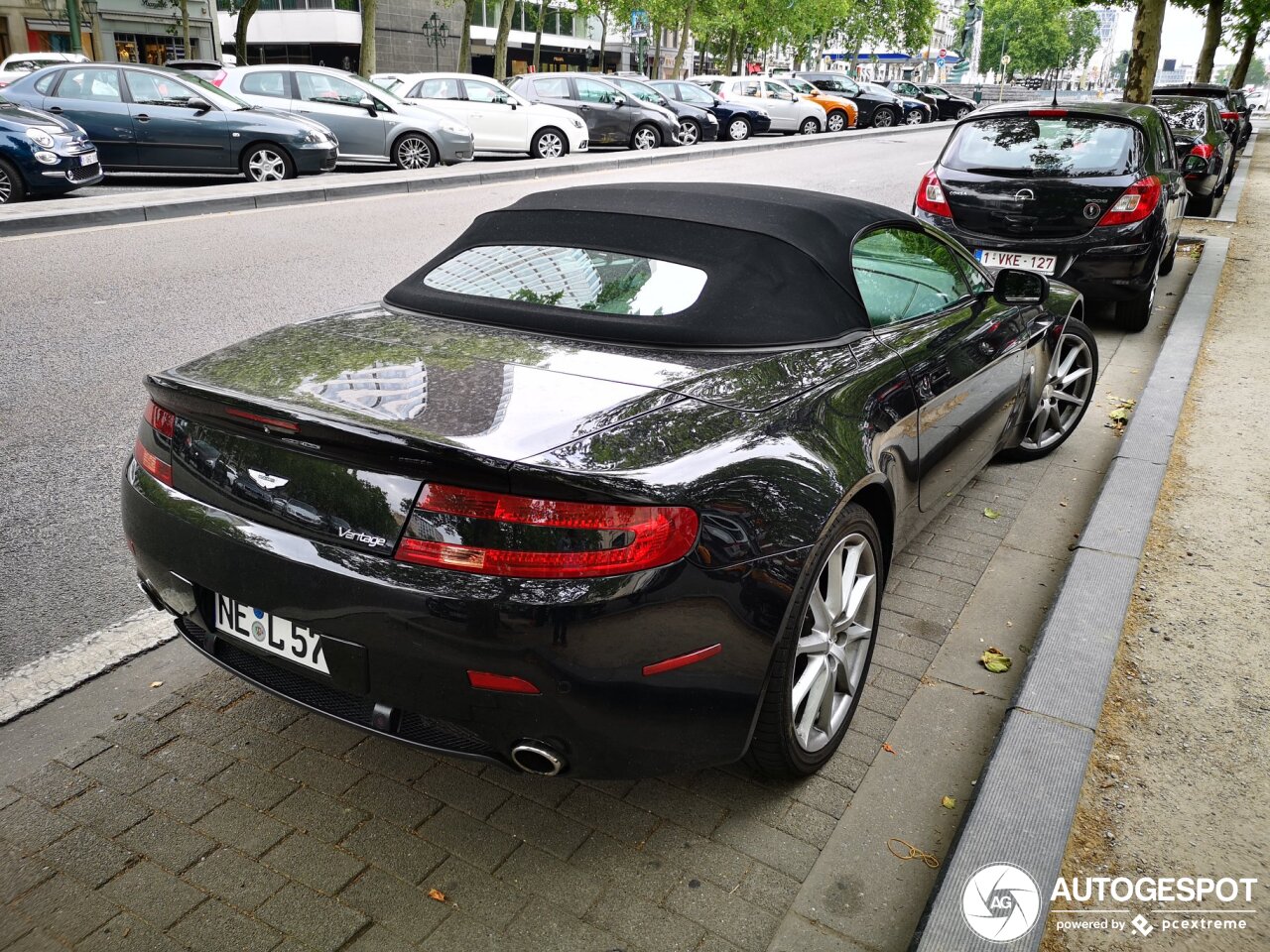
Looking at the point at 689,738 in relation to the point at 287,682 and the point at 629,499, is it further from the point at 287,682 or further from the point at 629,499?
the point at 287,682

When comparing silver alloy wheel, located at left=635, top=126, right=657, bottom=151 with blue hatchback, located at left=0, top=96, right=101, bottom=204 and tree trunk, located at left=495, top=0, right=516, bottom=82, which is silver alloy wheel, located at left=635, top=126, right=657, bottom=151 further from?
blue hatchback, located at left=0, top=96, right=101, bottom=204

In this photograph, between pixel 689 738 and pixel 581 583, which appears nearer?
pixel 581 583

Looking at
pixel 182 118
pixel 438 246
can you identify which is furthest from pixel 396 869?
pixel 182 118

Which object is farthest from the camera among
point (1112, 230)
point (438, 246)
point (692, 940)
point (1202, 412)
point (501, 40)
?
point (501, 40)

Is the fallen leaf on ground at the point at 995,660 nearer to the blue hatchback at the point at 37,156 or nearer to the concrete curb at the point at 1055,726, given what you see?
the concrete curb at the point at 1055,726

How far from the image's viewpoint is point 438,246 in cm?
1034

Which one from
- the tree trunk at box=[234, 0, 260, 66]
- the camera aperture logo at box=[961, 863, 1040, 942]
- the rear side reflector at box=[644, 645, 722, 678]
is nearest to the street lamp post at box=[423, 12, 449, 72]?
the tree trunk at box=[234, 0, 260, 66]

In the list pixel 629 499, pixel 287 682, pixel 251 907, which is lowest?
pixel 251 907

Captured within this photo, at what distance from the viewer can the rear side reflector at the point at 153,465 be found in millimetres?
2633

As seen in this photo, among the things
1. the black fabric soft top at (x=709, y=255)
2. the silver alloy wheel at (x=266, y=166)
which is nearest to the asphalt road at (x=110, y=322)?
the black fabric soft top at (x=709, y=255)

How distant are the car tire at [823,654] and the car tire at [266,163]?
1381cm

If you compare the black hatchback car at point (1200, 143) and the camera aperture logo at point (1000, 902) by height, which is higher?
the black hatchback car at point (1200, 143)

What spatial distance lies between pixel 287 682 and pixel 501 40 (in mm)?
33994

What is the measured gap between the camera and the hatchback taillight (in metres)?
2.65
